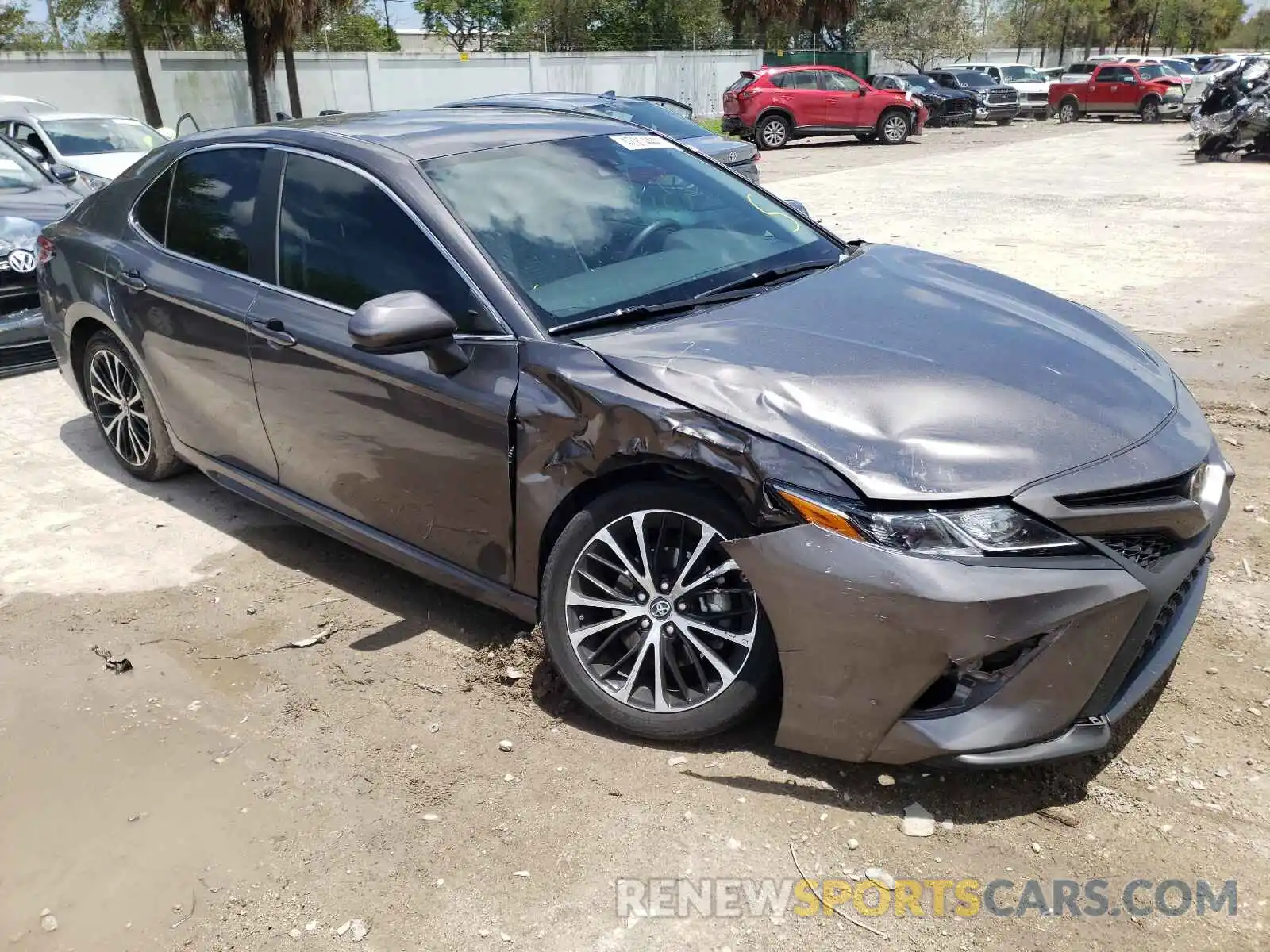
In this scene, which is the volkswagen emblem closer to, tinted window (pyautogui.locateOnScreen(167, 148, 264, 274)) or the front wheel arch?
tinted window (pyautogui.locateOnScreen(167, 148, 264, 274))

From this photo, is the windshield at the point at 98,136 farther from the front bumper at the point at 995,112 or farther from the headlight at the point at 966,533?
the front bumper at the point at 995,112

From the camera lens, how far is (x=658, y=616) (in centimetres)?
293

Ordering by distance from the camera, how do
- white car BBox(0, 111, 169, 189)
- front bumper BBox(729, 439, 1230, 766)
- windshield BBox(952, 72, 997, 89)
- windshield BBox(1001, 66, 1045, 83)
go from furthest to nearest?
windshield BBox(1001, 66, 1045, 83) < windshield BBox(952, 72, 997, 89) < white car BBox(0, 111, 169, 189) < front bumper BBox(729, 439, 1230, 766)

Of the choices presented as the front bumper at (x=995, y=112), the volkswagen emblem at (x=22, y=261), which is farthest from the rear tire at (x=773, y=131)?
the volkswagen emblem at (x=22, y=261)

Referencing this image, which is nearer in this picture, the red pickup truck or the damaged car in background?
the damaged car in background

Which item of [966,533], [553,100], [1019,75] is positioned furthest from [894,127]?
[966,533]

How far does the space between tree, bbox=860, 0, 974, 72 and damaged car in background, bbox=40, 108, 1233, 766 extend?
45173 millimetres

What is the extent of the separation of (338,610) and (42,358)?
15.0 feet

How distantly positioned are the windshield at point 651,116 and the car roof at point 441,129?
8056 mm

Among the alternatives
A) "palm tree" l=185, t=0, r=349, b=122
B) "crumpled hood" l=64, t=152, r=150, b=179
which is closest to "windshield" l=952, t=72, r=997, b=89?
"palm tree" l=185, t=0, r=349, b=122

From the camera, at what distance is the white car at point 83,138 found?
42.5 feet

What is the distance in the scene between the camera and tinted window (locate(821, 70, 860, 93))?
2600 centimetres

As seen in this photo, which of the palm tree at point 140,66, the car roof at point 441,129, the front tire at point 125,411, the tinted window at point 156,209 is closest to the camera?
the car roof at point 441,129

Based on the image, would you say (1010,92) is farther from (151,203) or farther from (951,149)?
(151,203)
